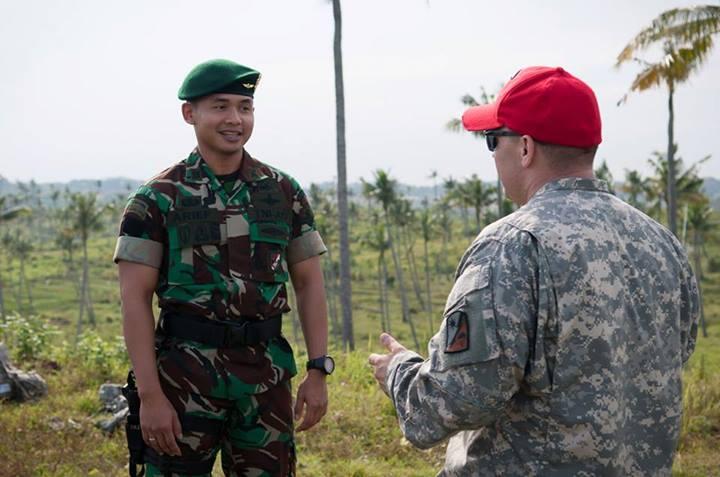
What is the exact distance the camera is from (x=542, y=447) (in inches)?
67.4

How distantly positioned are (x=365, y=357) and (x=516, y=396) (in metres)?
6.52

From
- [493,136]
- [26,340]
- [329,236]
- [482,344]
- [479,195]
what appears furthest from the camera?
[329,236]

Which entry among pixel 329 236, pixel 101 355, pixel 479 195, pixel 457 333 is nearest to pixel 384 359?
pixel 457 333

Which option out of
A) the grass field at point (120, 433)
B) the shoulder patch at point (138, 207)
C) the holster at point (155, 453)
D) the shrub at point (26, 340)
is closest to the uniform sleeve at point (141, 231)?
the shoulder patch at point (138, 207)

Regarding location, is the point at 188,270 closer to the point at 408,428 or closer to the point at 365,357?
the point at 408,428

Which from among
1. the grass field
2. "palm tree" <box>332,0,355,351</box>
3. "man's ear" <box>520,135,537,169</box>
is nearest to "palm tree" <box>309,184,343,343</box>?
"palm tree" <box>332,0,355,351</box>

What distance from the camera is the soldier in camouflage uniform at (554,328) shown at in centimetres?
166

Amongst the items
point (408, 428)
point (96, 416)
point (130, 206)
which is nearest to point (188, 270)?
point (130, 206)

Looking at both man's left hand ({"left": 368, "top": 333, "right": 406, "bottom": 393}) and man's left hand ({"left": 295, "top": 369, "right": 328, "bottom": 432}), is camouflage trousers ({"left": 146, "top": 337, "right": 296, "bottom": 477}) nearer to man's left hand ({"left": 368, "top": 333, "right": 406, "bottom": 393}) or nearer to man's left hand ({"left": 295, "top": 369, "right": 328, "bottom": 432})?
man's left hand ({"left": 295, "top": 369, "right": 328, "bottom": 432})

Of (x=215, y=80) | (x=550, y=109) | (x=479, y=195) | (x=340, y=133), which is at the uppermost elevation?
(x=340, y=133)

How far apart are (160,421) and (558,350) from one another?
135 cm

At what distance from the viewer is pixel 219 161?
2.51m

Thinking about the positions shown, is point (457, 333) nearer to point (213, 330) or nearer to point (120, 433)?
A: point (213, 330)

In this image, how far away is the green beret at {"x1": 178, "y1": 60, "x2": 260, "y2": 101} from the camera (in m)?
2.43
